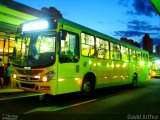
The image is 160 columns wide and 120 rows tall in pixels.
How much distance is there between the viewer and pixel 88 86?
1351cm

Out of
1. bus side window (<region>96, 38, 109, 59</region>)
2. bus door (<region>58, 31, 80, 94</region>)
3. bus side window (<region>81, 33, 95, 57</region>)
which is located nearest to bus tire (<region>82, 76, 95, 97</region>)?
bus door (<region>58, 31, 80, 94</region>)

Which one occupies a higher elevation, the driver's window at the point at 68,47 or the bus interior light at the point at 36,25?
the bus interior light at the point at 36,25

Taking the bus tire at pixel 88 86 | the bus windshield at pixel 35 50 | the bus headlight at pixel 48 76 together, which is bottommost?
the bus tire at pixel 88 86

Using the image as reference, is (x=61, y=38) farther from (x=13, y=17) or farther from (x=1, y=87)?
(x=13, y=17)

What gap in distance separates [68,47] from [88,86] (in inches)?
105

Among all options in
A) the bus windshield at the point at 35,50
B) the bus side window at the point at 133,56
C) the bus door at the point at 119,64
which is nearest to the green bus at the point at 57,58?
the bus windshield at the point at 35,50

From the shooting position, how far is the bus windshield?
1098 centimetres

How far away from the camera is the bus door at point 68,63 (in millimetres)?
11113

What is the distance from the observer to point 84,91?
43.5ft

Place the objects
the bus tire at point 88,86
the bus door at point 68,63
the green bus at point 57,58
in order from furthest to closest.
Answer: the bus tire at point 88,86, the bus door at point 68,63, the green bus at point 57,58

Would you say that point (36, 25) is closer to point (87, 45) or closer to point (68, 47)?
point (68, 47)

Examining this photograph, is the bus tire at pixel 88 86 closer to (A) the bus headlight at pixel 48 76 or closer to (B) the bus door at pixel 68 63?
(B) the bus door at pixel 68 63

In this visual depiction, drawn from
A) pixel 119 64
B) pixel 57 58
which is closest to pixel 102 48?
pixel 119 64

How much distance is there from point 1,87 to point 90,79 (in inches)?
223
